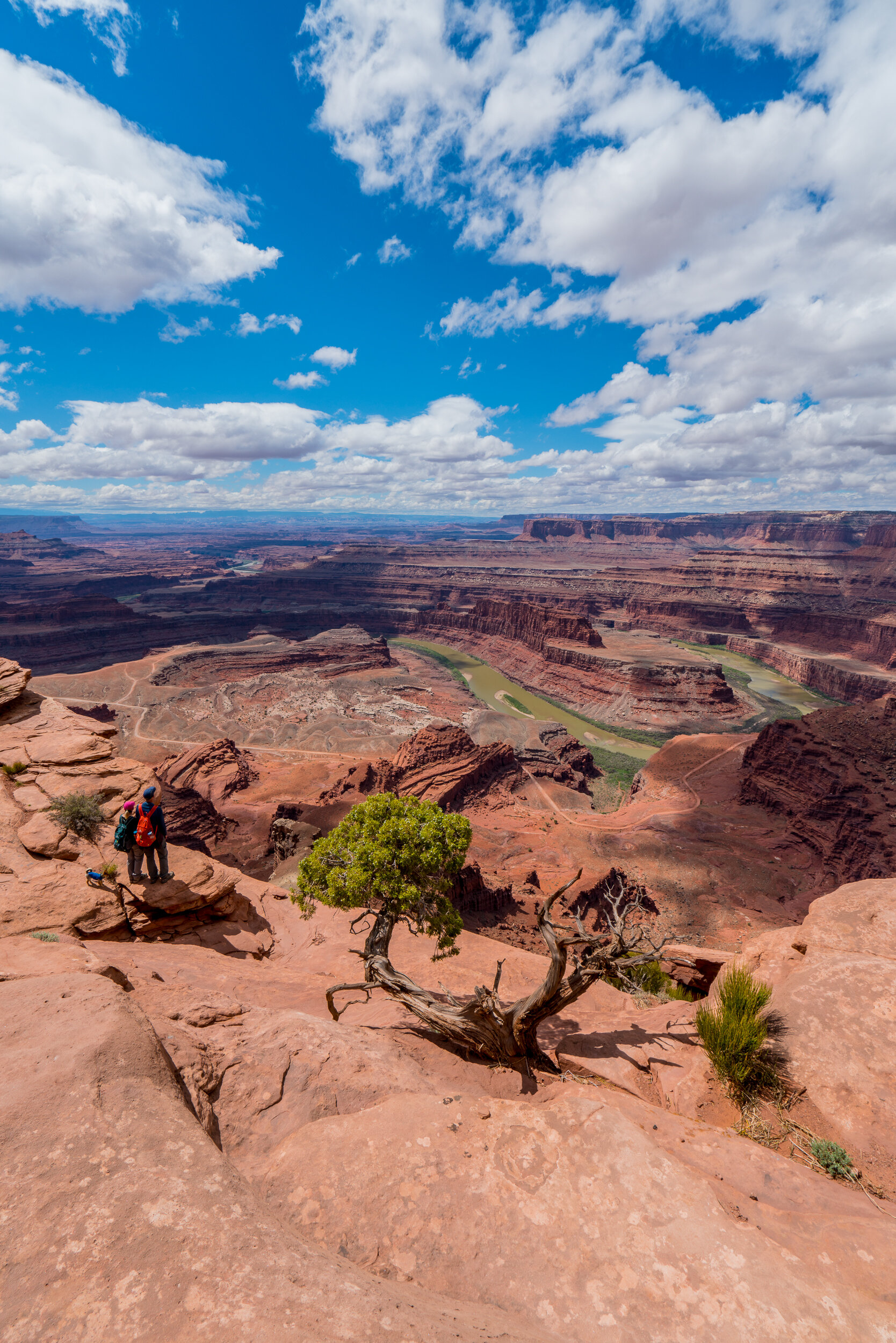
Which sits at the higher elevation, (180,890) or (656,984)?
(180,890)

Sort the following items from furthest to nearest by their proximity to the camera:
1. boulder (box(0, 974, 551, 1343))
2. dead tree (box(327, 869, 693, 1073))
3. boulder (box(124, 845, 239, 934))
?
1. boulder (box(124, 845, 239, 934))
2. dead tree (box(327, 869, 693, 1073))
3. boulder (box(0, 974, 551, 1343))

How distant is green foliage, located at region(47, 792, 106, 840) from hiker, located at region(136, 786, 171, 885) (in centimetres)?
218

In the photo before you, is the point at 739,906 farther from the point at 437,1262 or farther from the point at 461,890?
the point at 437,1262

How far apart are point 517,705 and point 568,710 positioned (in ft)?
32.4

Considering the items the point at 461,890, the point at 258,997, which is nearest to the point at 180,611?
the point at 461,890

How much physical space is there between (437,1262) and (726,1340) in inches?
116

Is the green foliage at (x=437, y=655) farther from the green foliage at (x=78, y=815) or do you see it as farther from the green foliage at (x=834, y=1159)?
the green foliage at (x=834, y=1159)

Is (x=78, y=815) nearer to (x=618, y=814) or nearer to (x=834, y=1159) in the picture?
(x=834, y=1159)

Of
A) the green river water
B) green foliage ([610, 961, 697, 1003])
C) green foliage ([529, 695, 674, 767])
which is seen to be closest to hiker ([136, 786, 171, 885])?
green foliage ([610, 961, 697, 1003])

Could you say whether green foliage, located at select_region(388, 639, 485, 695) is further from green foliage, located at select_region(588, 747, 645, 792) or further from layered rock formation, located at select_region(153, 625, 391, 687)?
green foliage, located at select_region(588, 747, 645, 792)

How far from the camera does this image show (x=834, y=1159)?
8.16m

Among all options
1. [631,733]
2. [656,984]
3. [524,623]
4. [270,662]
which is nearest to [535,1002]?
[656,984]

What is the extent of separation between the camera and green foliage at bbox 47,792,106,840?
14.6m

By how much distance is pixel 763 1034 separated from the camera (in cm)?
968
